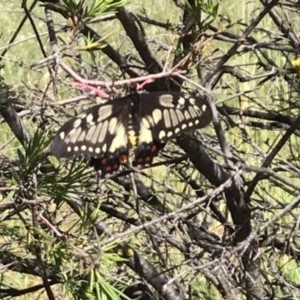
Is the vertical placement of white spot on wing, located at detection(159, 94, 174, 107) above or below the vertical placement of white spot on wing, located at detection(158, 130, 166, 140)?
above

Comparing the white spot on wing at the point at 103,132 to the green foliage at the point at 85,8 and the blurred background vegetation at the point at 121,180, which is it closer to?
the blurred background vegetation at the point at 121,180

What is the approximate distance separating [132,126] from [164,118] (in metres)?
0.05

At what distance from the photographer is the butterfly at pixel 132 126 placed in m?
1.22

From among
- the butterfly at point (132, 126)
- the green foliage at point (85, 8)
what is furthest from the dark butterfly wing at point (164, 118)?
the green foliage at point (85, 8)

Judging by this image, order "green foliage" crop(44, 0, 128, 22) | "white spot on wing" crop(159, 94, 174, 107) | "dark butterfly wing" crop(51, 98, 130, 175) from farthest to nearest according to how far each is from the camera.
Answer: "white spot on wing" crop(159, 94, 174, 107)
"dark butterfly wing" crop(51, 98, 130, 175)
"green foliage" crop(44, 0, 128, 22)

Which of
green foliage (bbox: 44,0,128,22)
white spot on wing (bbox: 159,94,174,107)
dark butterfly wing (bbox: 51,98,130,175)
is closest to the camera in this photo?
green foliage (bbox: 44,0,128,22)

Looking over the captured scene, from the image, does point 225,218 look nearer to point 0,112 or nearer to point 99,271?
point 0,112

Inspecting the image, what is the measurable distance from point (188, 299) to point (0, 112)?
53cm

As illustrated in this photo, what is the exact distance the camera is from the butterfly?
122 cm

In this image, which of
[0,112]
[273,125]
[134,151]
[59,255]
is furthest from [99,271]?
[273,125]

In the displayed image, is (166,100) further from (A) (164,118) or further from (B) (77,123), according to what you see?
(B) (77,123)

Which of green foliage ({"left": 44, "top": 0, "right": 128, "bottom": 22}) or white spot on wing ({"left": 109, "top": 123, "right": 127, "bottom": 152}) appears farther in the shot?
white spot on wing ({"left": 109, "top": 123, "right": 127, "bottom": 152})

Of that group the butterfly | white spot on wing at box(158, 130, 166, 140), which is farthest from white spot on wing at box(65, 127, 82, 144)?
white spot on wing at box(158, 130, 166, 140)

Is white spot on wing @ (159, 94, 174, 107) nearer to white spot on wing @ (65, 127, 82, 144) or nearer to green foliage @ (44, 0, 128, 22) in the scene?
white spot on wing @ (65, 127, 82, 144)
